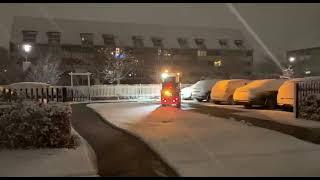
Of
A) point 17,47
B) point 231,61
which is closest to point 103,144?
point 17,47

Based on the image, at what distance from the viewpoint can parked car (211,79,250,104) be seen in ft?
79.3

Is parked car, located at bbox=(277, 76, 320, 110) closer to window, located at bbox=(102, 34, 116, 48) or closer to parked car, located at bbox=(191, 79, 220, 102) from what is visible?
parked car, located at bbox=(191, 79, 220, 102)

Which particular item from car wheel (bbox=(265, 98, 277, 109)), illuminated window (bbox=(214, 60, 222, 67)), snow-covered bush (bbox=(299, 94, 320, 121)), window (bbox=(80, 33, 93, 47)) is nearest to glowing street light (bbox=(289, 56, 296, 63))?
illuminated window (bbox=(214, 60, 222, 67))

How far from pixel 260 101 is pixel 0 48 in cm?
5662

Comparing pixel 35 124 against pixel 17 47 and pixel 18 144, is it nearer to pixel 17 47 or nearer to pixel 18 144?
pixel 18 144

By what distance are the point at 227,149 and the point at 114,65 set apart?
36635 mm

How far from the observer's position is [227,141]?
10.8 m

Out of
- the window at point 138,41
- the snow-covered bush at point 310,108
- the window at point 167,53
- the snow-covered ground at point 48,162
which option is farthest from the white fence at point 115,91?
the snow-covered ground at point 48,162

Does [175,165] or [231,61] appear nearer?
[175,165]

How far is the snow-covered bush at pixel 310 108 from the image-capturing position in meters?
14.5

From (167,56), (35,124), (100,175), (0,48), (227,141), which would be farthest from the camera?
(0,48)

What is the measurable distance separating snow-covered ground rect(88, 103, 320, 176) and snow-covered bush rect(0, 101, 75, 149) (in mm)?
2219

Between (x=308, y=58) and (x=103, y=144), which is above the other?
(x=308, y=58)

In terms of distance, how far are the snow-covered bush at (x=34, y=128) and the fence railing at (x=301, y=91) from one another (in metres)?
8.82
